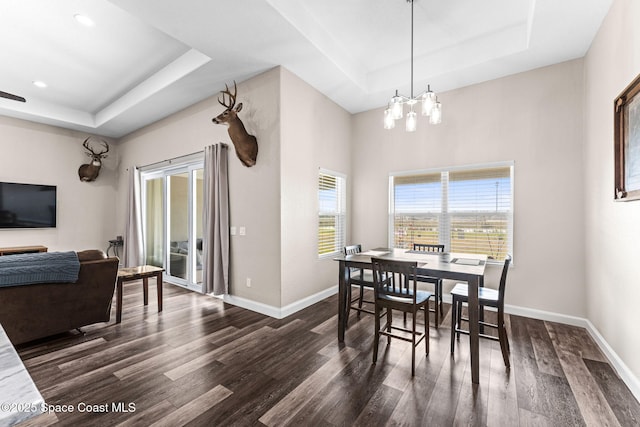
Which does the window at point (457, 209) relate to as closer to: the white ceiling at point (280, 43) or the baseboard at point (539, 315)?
the baseboard at point (539, 315)

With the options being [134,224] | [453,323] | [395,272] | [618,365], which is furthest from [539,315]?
[134,224]

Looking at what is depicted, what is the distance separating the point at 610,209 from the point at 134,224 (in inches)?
287

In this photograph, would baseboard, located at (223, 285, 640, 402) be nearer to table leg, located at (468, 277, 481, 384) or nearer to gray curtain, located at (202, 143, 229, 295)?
gray curtain, located at (202, 143, 229, 295)

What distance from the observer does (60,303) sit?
2.81 m

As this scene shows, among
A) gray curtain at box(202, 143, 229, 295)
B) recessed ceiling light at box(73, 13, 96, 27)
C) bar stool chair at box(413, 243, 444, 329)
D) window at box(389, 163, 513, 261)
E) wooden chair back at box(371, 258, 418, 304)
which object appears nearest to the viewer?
wooden chair back at box(371, 258, 418, 304)

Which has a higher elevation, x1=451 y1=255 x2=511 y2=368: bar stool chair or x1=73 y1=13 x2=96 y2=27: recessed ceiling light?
x1=73 y1=13 x2=96 y2=27: recessed ceiling light

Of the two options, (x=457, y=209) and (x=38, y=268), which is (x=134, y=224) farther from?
(x=457, y=209)

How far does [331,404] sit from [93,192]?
6985 mm

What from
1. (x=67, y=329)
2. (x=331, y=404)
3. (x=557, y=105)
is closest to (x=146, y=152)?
(x=67, y=329)

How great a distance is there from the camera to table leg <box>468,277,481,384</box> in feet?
7.25

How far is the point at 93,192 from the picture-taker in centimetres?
629

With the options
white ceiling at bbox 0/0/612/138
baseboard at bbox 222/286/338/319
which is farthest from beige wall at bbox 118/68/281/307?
white ceiling at bbox 0/0/612/138

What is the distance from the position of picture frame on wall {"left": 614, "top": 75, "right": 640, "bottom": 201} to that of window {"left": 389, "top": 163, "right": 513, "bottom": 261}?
1321 millimetres

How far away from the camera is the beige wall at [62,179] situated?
5289 millimetres
